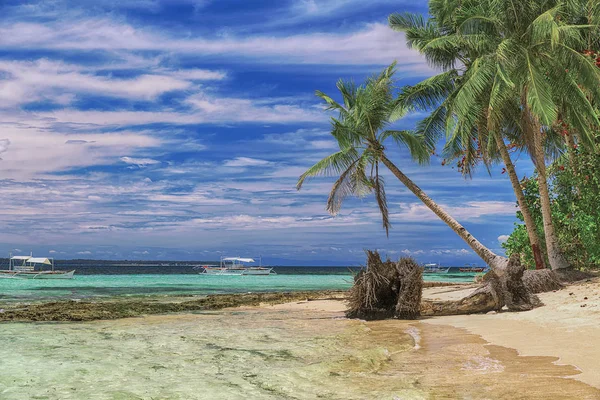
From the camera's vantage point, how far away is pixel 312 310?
59.2 ft

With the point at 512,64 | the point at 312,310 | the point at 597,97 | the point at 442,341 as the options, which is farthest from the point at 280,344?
the point at 597,97

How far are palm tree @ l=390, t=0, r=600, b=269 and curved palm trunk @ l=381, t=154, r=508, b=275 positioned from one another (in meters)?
2.00

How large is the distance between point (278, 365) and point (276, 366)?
8 cm

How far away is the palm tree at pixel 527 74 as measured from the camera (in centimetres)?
1719

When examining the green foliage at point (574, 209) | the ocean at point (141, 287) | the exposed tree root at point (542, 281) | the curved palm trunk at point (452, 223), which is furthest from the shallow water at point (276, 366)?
the green foliage at point (574, 209)

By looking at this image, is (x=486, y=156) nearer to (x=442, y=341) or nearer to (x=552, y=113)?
(x=552, y=113)

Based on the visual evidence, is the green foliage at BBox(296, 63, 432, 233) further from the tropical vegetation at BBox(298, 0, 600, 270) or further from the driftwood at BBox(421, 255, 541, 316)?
the driftwood at BBox(421, 255, 541, 316)

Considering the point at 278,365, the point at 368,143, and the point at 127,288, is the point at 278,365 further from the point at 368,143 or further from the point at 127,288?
the point at 127,288

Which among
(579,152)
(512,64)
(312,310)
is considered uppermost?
(512,64)

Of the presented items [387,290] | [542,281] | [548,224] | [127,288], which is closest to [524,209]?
[548,224]

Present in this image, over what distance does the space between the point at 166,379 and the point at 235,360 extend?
4.96 ft

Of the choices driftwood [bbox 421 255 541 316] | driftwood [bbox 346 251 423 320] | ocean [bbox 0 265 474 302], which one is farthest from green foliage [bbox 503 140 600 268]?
driftwood [bbox 346 251 423 320]

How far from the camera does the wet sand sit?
593cm

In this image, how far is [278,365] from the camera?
7.63 metres
